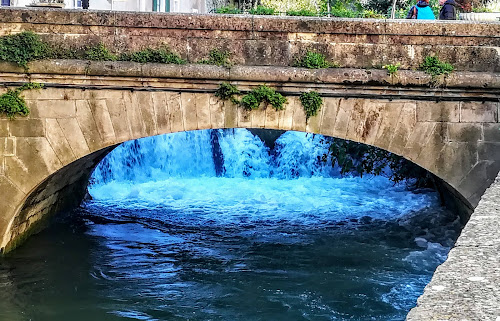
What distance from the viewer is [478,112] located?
Result: 835 cm

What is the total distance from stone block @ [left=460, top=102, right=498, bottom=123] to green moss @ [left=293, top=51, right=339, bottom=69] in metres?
1.55

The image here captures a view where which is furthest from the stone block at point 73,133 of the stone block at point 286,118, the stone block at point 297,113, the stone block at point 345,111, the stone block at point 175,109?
the stone block at point 345,111

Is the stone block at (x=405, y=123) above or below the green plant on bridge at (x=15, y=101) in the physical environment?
below

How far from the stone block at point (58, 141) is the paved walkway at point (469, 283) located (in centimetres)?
563

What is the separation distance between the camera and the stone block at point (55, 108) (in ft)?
27.9

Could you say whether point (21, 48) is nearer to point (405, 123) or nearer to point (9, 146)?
point (9, 146)

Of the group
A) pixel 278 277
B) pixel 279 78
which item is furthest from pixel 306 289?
pixel 279 78

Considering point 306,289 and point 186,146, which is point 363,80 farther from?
point 186,146

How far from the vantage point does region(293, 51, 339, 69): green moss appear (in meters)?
8.38

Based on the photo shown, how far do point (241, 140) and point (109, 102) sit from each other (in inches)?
334

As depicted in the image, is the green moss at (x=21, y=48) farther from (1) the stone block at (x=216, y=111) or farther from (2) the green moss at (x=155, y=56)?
(1) the stone block at (x=216, y=111)

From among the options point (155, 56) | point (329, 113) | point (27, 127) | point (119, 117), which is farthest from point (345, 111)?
point (27, 127)

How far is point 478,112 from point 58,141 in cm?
487

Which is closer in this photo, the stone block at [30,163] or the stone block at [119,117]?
the stone block at [119,117]
